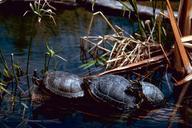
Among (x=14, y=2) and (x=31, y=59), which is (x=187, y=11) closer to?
(x=31, y=59)

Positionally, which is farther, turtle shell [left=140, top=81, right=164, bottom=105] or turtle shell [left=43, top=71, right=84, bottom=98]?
turtle shell [left=43, top=71, right=84, bottom=98]

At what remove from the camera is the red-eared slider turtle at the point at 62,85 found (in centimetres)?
369

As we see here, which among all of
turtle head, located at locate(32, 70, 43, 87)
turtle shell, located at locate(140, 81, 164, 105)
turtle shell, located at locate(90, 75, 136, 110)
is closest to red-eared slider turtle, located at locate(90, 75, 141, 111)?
turtle shell, located at locate(90, 75, 136, 110)

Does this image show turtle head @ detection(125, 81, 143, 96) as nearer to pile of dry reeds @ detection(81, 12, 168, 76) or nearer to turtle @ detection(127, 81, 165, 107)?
turtle @ detection(127, 81, 165, 107)

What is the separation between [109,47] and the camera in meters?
4.88

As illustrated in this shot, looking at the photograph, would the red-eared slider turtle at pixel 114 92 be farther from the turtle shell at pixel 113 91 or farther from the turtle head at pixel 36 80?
the turtle head at pixel 36 80

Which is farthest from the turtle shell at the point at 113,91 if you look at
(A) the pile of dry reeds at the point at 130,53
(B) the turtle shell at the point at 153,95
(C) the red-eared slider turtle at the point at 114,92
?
(A) the pile of dry reeds at the point at 130,53

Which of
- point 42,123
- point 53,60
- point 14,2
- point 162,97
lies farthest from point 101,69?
point 14,2

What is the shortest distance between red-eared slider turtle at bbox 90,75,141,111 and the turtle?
5 centimetres

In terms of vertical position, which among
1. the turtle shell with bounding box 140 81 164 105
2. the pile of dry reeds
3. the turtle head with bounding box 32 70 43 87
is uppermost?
the pile of dry reeds

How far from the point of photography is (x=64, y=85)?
146 inches

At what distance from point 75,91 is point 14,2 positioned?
128 inches

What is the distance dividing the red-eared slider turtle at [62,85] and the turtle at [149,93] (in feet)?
1.47

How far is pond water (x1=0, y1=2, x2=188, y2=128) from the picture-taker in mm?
3295
